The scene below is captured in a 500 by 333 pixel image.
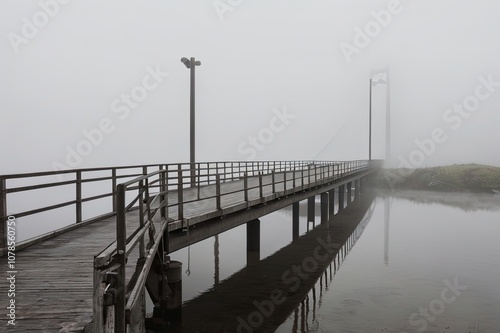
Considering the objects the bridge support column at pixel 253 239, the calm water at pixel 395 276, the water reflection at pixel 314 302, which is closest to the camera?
the water reflection at pixel 314 302

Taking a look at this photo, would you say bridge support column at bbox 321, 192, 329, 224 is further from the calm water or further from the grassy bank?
the grassy bank

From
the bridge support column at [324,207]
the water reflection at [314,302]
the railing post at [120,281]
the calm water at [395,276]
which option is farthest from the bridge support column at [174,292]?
the bridge support column at [324,207]

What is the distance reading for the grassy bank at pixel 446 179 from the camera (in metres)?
41.0

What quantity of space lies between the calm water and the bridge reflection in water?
87mm

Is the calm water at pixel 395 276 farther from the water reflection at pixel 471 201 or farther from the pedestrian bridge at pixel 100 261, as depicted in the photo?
the water reflection at pixel 471 201

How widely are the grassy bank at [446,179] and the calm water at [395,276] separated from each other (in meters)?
21.0

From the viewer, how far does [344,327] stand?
25.8 feet

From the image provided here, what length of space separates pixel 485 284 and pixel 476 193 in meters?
33.0

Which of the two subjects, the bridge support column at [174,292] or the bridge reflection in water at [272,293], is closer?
the bridge support column at [174,292]

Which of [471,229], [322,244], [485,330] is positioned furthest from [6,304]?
[471,229]

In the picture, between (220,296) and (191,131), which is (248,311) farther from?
(191,131)

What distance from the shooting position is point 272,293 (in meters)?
9.99

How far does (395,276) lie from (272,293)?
4074 mm

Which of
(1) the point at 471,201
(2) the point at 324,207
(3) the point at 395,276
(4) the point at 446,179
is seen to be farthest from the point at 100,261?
(4) the point at 446,179
